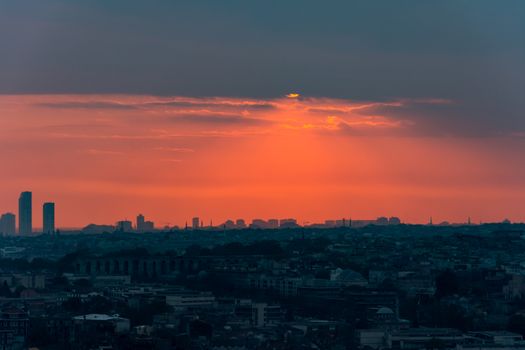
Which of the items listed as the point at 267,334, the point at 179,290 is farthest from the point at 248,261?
the point at 267,334

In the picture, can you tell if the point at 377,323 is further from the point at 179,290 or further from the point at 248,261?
the point at 248,261

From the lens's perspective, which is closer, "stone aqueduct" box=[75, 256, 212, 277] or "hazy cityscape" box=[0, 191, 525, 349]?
"hazy cityscape" box=[0, 191, 525, 349]

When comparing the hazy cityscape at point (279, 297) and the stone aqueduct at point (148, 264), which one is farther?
the stone aqueduct at point (148, 264)

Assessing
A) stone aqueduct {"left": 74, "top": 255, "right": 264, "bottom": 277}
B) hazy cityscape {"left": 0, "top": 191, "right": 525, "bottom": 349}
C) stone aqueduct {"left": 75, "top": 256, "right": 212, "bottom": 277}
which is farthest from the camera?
stone aqueduct {"left": 75, "top": 256, "right": 212, "bottom": 277}

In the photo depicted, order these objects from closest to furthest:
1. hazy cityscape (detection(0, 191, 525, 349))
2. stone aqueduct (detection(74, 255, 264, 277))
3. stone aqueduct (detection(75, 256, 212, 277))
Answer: hazy cityscape (detection(0, 191, 525, 349))
stone aqueduct (detection(74, 255, 264, 277))
stone aqueduct (detection(75, 256, 212, 277))

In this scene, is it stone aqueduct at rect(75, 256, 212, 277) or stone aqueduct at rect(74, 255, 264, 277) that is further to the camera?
stone aqueduct at rect(75, 256, 212, 277)

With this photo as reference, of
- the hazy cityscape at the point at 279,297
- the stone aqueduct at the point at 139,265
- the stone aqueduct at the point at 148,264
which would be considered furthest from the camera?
the stone aqueduct at the point at 139,265

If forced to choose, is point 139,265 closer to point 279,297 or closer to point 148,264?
point 148,264

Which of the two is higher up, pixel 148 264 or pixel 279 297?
pixel 148 264

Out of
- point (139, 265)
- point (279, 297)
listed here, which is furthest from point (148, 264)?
point (279, 297)

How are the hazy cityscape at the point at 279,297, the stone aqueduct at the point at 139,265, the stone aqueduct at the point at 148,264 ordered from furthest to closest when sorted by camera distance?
the stone aqueduct at the point at 139,265
the stone aqueduct at the point at 148,264
the hazy cityscape at the point at 279,297

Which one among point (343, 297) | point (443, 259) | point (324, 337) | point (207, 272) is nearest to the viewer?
point (324, 337)
